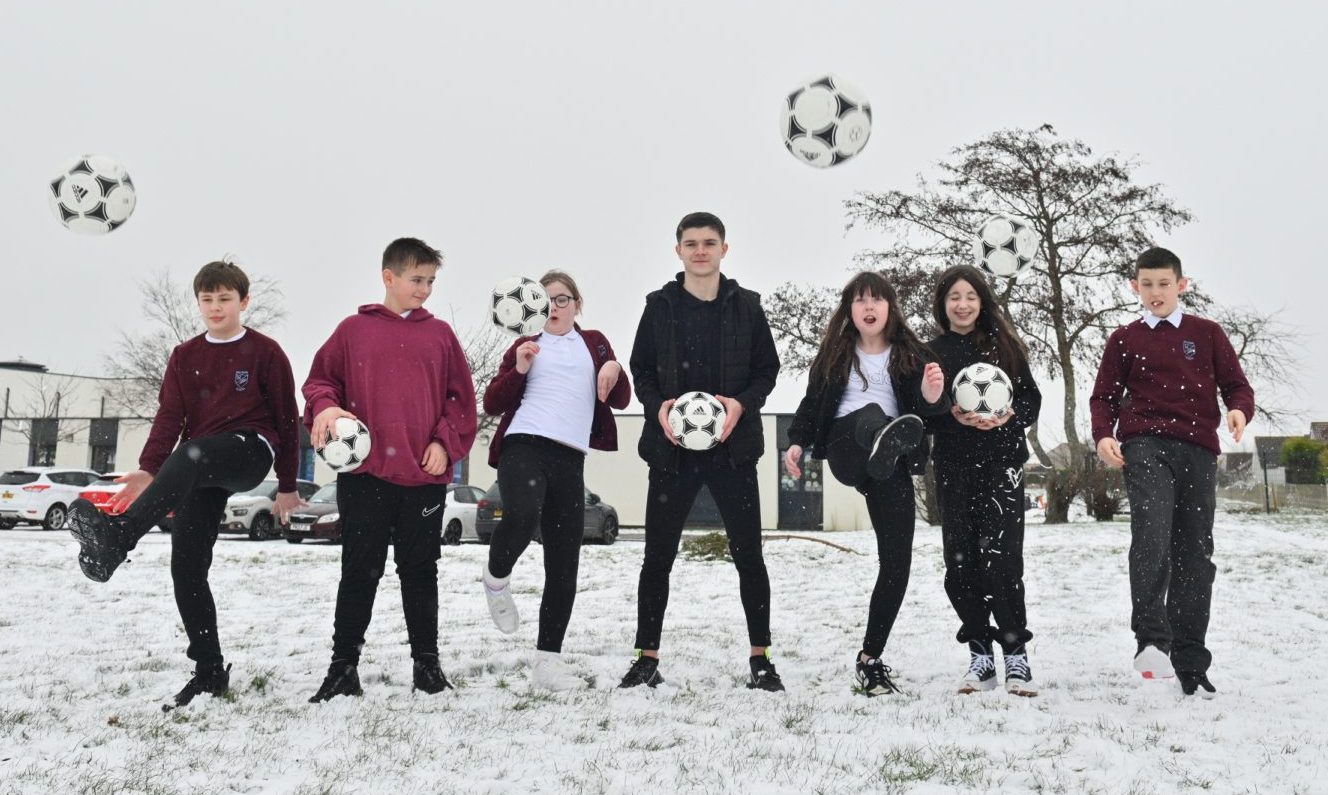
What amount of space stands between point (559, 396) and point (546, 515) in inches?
21.3

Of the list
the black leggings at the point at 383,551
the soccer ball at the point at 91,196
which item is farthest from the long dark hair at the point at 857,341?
the soccer ball at the point at 91,196

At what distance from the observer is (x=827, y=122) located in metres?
5.53

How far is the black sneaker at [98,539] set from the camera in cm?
353

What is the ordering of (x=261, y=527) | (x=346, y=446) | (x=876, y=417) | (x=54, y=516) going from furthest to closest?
1. (x=54, y=516)
2. (x=261, y=527)
3. (x=876, y=417)
4. (x=346, y=446)

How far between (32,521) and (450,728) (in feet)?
65.5

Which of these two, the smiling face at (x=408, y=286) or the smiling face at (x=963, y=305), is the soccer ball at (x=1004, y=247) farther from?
the smiling face at (x=408, y=286)

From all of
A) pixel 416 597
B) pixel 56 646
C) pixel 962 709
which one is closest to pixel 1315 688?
pixel 962 709

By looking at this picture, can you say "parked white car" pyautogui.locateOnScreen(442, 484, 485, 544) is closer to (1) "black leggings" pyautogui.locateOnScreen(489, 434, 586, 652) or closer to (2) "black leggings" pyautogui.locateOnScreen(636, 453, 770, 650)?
(1) "black leggings" pyautogui.locateOnScreen(489, 434, 586, 652)

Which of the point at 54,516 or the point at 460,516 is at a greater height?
the point at 460,516

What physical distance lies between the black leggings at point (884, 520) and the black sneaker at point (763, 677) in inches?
16.3

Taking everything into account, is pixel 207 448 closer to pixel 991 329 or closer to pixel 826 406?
pixel 826 406

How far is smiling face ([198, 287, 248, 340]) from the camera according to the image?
3.92 m

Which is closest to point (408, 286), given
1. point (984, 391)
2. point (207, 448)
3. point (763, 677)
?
point (207, 448)

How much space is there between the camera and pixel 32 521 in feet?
62.7
